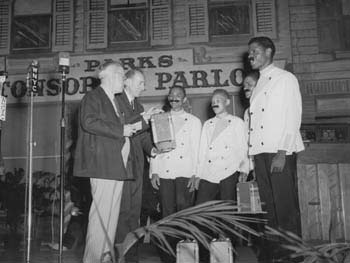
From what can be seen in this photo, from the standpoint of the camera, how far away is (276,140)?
10.4 feet

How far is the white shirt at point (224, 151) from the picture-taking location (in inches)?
157

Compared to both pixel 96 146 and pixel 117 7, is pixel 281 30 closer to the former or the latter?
pixel 117 7

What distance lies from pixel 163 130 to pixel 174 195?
80cm

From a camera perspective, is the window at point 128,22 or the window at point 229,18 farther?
the window at point 128,22

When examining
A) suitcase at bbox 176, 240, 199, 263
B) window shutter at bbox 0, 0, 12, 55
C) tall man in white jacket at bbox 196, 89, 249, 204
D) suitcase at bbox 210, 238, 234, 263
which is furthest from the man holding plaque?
window shutter at bbox 0, 0, 12, 55

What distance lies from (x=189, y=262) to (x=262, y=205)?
2.29ft

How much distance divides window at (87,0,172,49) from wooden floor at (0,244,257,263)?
11.2ft

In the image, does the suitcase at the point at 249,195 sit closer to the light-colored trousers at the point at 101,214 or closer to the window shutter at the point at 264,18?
the light-colored trousers at the point at 101,214

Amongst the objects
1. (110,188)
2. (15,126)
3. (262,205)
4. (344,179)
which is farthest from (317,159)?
(15,126)

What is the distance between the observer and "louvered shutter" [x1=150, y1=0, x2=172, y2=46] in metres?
6.90

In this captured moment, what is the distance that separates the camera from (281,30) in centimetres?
664

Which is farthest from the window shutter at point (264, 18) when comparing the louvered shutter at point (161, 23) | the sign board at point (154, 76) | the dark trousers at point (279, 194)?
the dark trousers at point (279, 194)

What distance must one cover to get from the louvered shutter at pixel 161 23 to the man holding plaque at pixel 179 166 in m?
2.86

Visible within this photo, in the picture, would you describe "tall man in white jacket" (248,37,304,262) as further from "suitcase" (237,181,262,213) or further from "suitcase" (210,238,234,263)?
"suitcase" (210,238,234,263)
